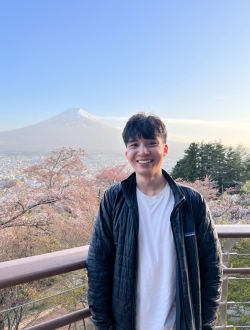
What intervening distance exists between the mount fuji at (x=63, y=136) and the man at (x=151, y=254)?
4567 millimetres

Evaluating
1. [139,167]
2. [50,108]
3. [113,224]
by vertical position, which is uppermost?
[50,108]

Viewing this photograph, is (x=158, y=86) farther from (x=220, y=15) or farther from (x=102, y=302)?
(x=102, y=302)

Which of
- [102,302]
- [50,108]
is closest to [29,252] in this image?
[102,302]

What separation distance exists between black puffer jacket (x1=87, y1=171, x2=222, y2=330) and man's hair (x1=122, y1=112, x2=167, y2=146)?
0.60 feet

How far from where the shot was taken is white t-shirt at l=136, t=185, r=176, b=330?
2.61 ft

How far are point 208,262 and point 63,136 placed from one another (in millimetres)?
5982

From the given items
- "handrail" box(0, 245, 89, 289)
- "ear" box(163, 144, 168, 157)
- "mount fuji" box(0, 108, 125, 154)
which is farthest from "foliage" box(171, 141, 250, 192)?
"handrail" box(0, 245, 89, 289)

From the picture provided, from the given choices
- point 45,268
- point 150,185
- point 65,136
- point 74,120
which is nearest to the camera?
point 45,268

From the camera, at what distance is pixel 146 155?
0.82 m

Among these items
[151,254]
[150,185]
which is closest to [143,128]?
[150,185]

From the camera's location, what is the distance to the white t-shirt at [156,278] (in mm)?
795

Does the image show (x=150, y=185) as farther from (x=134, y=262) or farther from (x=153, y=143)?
(x=134, y=262)

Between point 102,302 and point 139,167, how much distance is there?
1.54 feet

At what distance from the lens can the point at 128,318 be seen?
806 millimetres
